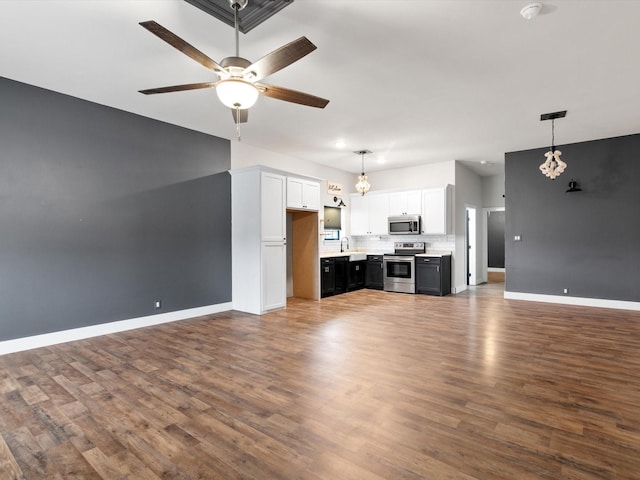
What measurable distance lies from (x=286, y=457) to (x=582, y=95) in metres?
5.08

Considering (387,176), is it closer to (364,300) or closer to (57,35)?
(364,300)

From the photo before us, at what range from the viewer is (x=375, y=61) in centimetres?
336

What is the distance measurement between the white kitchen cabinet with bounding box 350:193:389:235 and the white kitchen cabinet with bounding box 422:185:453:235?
37.3 inches

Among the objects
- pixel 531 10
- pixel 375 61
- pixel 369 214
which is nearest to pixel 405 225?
pixel 369 214

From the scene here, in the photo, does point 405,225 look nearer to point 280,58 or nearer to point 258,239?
point 258,239

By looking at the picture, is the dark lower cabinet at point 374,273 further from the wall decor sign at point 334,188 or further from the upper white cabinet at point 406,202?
the wall decor sign at point 334,188

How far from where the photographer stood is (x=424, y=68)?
3506 millimetres

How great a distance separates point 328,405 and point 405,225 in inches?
229

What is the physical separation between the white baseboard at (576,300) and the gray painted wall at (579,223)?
8 centimetres

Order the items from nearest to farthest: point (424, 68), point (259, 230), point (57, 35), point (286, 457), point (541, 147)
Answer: point (286, 457) < point (57, 35) < point (424, 68) < point (259, 230) < point (541, 147)

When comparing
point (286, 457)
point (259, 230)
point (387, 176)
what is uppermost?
point (387, 176)

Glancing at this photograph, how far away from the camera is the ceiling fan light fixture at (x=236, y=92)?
98.5 inches

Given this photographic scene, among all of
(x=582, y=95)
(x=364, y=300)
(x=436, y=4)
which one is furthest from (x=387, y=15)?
(x=364, y=300)

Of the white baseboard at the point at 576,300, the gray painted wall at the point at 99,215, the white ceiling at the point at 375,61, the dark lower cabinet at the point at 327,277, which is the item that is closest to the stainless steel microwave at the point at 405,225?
the dark lower cabinet at the point at 327,277
